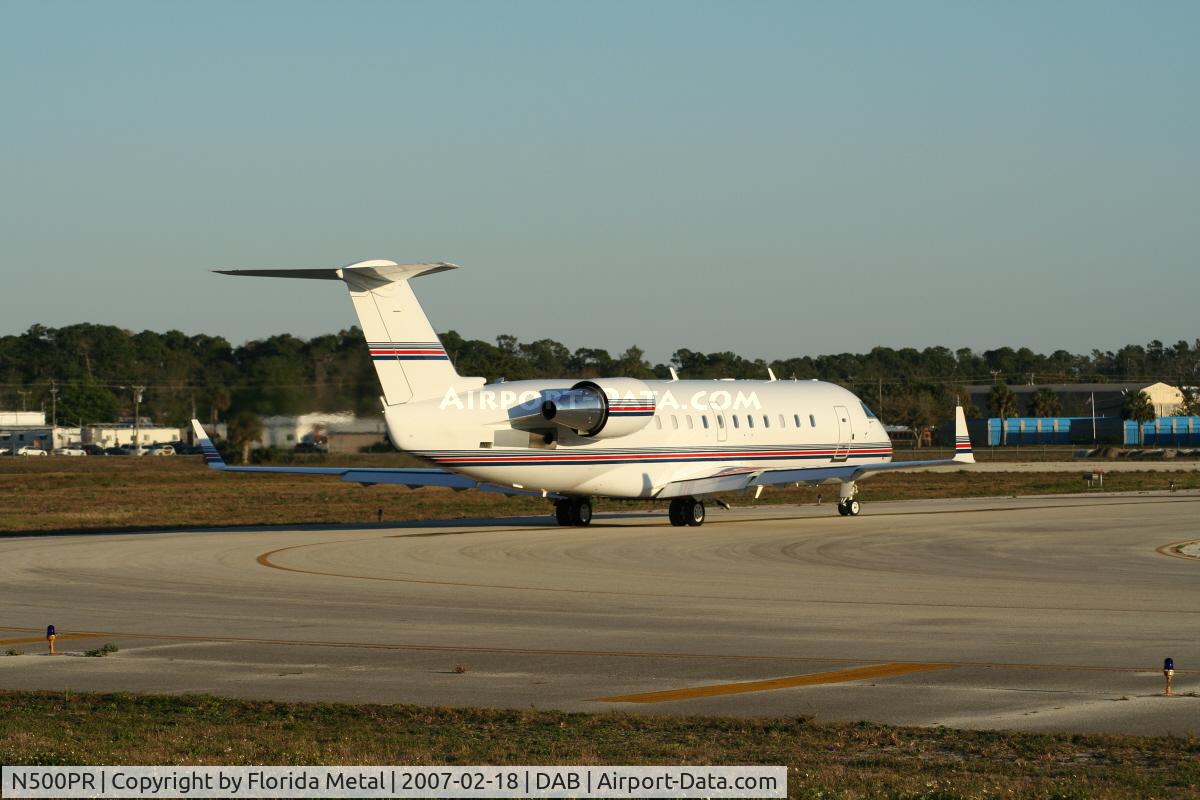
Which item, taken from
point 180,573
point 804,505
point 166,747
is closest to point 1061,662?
point 166,747

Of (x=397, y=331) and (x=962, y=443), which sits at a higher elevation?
(x=397, y=331)

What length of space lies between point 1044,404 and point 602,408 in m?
135

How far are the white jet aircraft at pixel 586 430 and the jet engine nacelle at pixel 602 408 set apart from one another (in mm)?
34

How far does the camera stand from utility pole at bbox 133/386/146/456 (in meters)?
99.7

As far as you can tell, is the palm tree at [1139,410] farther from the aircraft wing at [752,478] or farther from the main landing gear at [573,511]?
the main landing gear at [573,511]

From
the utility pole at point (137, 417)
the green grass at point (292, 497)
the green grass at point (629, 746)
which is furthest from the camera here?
the utility pole at point (137, 417)

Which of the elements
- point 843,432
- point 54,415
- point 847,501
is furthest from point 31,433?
point 847,501

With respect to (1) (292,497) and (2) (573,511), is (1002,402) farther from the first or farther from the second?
(2) (573,511)

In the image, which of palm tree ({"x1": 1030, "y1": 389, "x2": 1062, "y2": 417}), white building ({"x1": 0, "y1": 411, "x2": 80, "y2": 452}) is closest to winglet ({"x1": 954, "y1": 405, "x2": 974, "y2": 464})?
white building ({"x1": 0, "y1": 411, "x2": 80, "y2": 452})

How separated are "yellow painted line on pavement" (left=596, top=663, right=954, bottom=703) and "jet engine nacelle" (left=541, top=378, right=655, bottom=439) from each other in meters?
21.0

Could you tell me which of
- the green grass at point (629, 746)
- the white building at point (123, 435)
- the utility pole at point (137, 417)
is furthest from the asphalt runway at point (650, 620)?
the white building at point (123, 435)

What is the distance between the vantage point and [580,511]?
1608 inches

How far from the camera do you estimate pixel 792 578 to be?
26578 mm

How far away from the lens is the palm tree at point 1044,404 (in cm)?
16462
